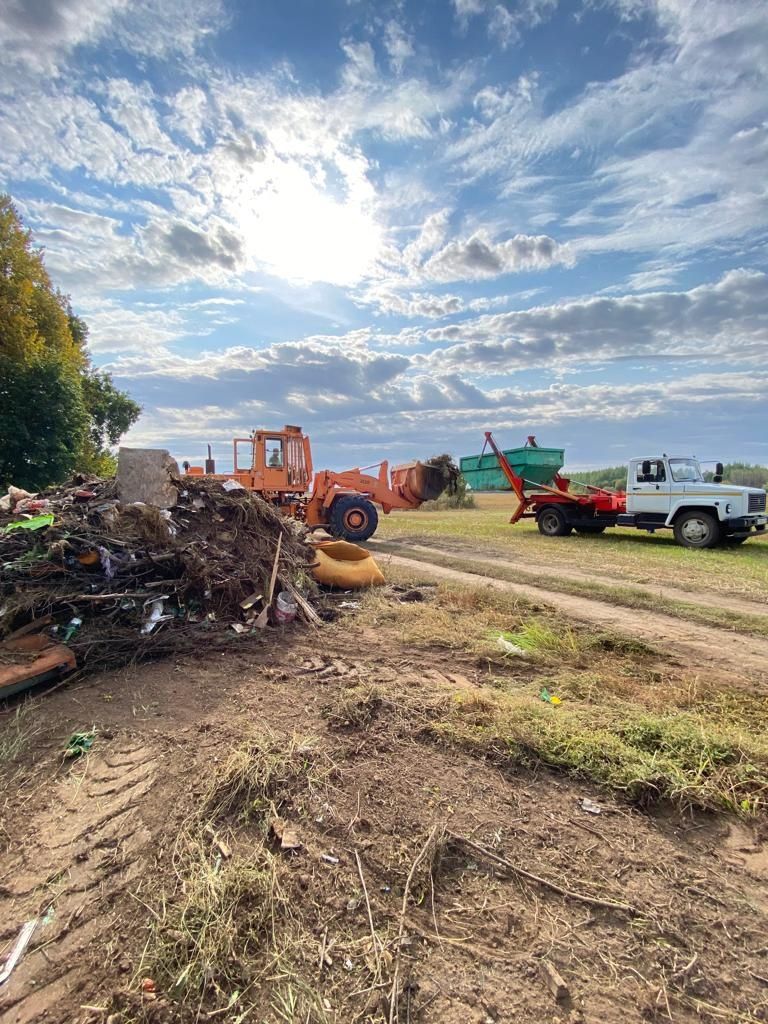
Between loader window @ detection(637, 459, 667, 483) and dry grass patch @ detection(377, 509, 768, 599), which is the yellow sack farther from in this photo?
loader window @ detection(637, 459, 667, 483)

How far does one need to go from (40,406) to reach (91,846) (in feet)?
66.1

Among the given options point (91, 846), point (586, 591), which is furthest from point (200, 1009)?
point (586, 591)

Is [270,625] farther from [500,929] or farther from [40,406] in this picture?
[40,406]

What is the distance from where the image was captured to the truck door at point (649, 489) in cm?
1356

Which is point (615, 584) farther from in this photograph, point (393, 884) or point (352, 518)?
point (393, 884)

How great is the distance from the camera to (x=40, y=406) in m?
18.4

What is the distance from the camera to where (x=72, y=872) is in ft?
7.43

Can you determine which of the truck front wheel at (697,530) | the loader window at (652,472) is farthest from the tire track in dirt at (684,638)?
the loader window at (652,472)

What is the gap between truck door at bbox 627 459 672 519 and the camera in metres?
13.6

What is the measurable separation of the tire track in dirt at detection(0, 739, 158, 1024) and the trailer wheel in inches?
571

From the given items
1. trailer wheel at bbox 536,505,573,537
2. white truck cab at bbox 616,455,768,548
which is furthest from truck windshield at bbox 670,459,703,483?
trailer wheel at bbox 536,505,573,537

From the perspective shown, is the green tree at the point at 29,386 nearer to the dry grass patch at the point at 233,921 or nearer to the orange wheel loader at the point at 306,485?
the orange wheel loader at the point at 306,485

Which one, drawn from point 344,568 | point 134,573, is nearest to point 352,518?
point 344,568

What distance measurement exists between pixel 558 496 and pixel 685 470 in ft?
11.4
